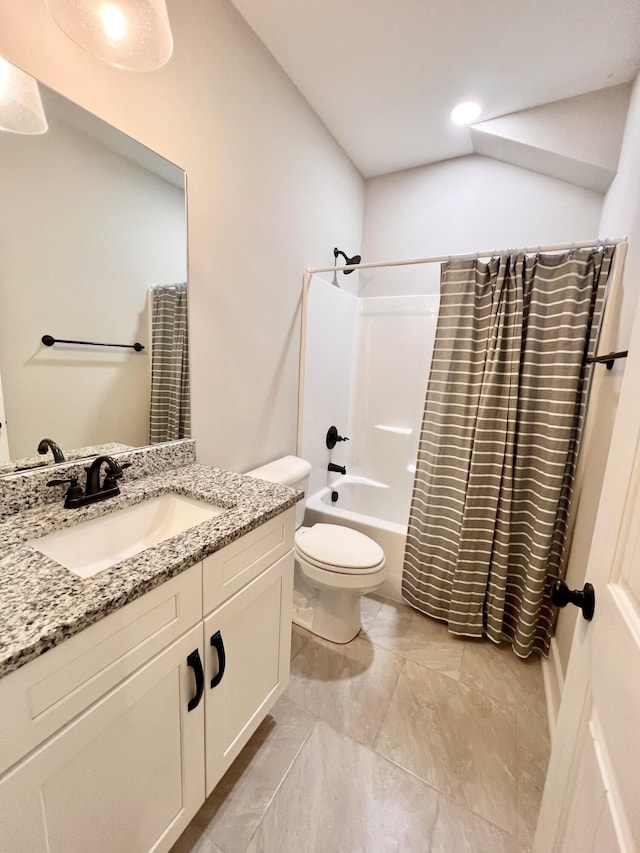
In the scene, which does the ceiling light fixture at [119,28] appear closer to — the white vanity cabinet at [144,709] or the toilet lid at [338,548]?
the white vanity cabinet at [144,709]

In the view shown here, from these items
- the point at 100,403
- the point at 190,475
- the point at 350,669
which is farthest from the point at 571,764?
the point at 100,403

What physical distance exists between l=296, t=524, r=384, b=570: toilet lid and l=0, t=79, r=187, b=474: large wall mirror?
0.87 metres

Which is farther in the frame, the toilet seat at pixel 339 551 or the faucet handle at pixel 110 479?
the toilet seat at pixel 339 551

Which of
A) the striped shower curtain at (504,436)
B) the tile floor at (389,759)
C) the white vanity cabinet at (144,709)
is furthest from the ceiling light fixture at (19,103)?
the tile floor at (389,759)

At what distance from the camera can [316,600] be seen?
1.88m

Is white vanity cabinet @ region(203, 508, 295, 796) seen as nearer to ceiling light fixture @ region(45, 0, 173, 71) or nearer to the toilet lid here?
the toilet lid

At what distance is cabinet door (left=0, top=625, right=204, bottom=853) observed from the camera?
1.87 ft

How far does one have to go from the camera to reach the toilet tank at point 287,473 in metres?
1.70

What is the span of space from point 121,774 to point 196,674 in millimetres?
205

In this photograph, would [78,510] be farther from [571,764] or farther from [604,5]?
[604,5]

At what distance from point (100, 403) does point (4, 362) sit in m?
0.27

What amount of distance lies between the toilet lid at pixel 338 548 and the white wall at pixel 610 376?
80cm

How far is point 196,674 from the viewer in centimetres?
86

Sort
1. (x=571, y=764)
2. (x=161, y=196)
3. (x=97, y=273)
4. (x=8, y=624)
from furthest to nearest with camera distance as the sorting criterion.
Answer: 1. (x=161, y=196)
2. (x=97, y=273)
3. (x=571, y=764)
4. (x=8, y=624)
